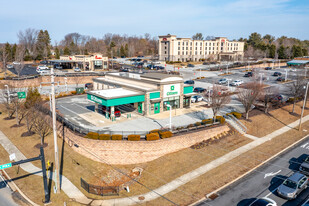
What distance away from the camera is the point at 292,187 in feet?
71.2

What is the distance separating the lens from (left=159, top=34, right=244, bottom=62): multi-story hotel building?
11044 centimetres

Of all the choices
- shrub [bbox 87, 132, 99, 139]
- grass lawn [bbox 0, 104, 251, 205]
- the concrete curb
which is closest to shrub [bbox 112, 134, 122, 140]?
shrub [bbox 87, 132, 99, 139]

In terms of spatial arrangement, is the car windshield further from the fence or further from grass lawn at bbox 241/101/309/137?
the fence

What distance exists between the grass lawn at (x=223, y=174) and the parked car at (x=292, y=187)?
453 cm

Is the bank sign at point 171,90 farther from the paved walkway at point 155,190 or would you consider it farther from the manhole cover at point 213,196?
the manhole cover at point 213,196

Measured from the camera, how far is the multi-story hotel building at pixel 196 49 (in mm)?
110438

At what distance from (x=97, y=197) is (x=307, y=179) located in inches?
813

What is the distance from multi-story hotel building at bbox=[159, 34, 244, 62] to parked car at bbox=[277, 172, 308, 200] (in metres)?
92.8

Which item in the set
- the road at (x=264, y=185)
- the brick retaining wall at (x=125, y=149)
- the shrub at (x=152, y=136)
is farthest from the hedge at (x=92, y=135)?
the road at (x=264, y=185)

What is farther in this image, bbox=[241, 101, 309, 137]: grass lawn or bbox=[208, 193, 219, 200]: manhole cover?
bbox=[241, 101, 309, 137]: grass lawn

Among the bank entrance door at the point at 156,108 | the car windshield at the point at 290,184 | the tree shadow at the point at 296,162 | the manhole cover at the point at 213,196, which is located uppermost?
the bank entrance door at the point at 156,108

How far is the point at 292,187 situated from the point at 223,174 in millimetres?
6511

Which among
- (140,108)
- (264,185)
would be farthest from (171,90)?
(264,185)

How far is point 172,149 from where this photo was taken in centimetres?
3017
